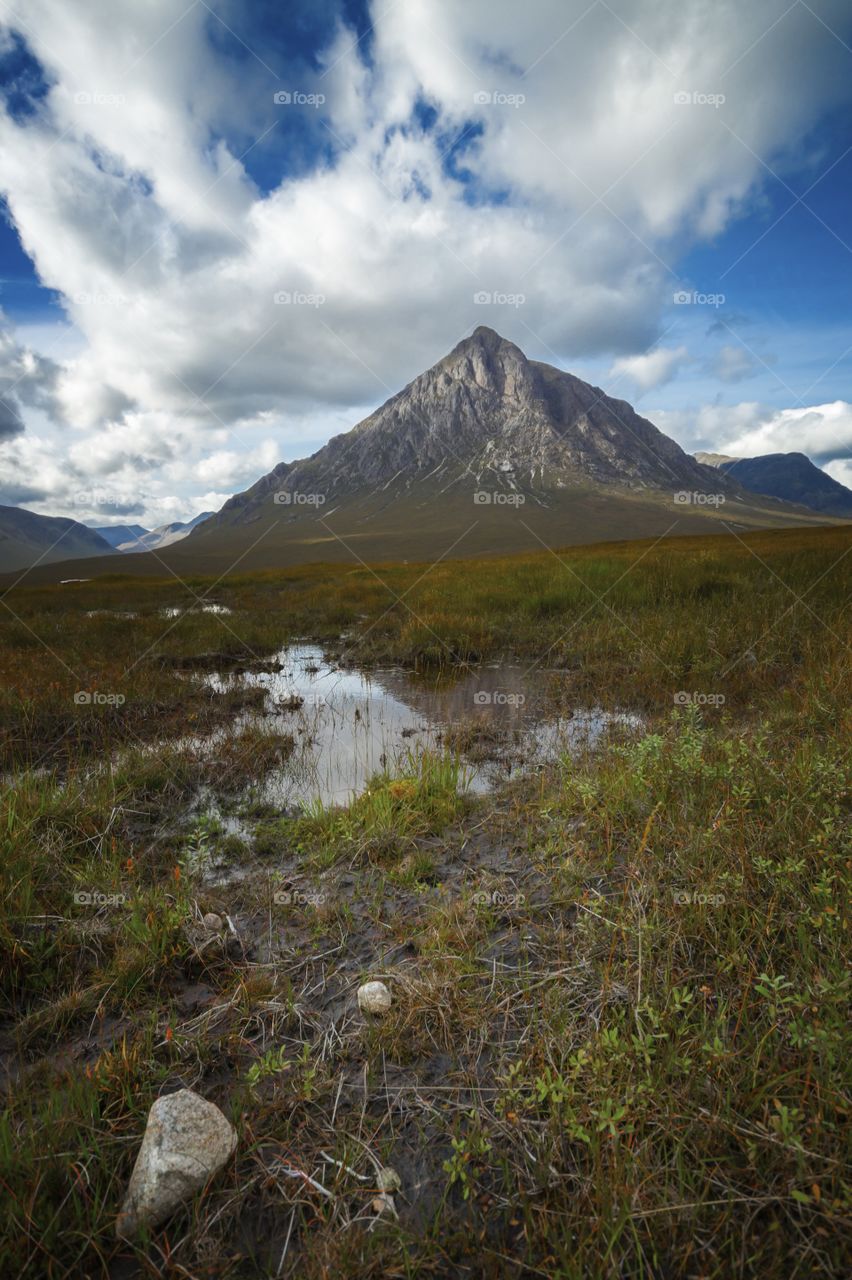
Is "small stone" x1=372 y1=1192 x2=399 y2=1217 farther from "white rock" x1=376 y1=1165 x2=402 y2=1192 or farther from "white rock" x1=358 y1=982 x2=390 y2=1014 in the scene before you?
"white rock" x1=358 y1=982 x2=390 y2=1014

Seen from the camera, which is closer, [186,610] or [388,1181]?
[388,1181]

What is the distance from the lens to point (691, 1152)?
5.79ft

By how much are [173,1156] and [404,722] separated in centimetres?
641

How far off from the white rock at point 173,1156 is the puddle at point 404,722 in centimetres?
314

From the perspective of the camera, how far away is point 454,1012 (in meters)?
2.54

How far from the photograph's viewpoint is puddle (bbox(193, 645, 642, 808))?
6160 mm

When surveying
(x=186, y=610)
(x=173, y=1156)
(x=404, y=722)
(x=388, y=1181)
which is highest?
(x=186, y=610)

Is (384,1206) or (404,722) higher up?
(384,1206)

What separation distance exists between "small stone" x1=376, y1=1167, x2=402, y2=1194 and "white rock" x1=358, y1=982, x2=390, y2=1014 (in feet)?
2.38

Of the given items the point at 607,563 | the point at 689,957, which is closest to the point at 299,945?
the point at 689,957

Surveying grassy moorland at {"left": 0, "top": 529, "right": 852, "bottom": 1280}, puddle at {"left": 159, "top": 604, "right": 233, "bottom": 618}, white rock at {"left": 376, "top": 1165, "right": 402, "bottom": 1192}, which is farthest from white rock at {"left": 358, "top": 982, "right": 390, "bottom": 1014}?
puddle at {"left": 159, "top": 604, "right": 233, "bottom": 618}

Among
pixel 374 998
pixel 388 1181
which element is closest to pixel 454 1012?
pixel 374 998

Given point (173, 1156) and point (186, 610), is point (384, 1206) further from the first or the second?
point (186, 610)

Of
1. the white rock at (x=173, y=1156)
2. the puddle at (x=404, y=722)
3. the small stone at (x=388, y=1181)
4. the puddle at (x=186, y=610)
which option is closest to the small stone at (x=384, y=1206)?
the small stone at (x=388, y=1181)
